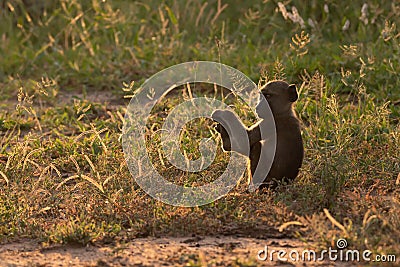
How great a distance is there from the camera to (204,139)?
228 inches

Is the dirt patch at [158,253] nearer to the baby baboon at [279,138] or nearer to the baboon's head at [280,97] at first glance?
the baby baboon at [279,138]

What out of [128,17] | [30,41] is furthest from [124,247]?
[30,41]

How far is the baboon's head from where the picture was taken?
496 cm

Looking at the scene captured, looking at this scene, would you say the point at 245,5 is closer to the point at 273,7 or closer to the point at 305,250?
the point at 273,7

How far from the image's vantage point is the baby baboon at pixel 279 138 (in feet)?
15.7

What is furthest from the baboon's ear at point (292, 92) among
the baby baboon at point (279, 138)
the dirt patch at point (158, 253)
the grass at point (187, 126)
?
the dirt patch at point (158, 253)

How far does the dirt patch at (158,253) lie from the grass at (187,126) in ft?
0.31

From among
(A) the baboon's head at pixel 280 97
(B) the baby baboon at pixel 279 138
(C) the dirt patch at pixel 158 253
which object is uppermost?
(A) the baboon's head at pixel 280 97

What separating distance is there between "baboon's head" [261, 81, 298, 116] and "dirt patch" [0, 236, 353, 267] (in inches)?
39.7

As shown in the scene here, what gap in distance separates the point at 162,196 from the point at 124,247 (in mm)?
805

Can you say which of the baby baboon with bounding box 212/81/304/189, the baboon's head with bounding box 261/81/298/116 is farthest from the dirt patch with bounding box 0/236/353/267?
the baboon's head with bounding box 261/81/298/116

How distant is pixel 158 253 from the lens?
4.05 metres

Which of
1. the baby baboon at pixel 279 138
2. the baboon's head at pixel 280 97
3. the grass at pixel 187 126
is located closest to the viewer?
Result: the grass at pixel 187 126

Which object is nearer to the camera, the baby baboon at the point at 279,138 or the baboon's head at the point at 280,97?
the baby baboon at the point at 279,138
